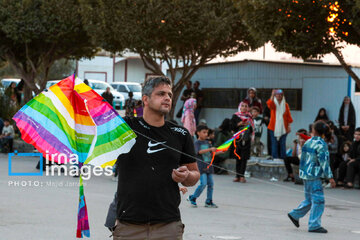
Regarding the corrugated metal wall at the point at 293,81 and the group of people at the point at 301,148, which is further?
the corrugated metal wall at the point at 293,81

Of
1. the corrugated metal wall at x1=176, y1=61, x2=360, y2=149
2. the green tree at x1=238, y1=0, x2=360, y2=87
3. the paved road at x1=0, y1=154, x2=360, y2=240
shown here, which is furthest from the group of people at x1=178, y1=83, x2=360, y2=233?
the corrugated metal wall at x1=176, y1=61, x2=360, y2=149

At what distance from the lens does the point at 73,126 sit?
16.4 ft

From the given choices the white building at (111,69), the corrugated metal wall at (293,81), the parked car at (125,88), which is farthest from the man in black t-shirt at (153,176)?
the white building at (111,69)

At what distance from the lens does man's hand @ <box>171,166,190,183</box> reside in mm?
4512

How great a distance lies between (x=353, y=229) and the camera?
9.78 metres

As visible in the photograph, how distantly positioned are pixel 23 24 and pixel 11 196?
40.7ft

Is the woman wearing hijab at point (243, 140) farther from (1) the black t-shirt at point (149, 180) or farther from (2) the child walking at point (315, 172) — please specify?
(1) the black t-shirt at point (149, 180)

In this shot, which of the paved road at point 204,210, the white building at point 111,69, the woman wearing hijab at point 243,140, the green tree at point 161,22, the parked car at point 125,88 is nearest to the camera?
the paved road at point 204,210

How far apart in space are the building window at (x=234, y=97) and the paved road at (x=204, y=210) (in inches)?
242

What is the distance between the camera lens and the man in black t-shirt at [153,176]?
460cm

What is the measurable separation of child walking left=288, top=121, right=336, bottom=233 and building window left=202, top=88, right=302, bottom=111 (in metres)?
11.7

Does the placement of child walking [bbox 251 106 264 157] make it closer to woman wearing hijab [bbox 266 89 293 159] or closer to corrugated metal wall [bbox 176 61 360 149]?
woman wearing hijab [bbox 266 89 293 159]

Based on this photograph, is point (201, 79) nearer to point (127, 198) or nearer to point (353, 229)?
point (353, 229)

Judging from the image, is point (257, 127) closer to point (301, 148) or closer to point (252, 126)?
point (252, 126)
